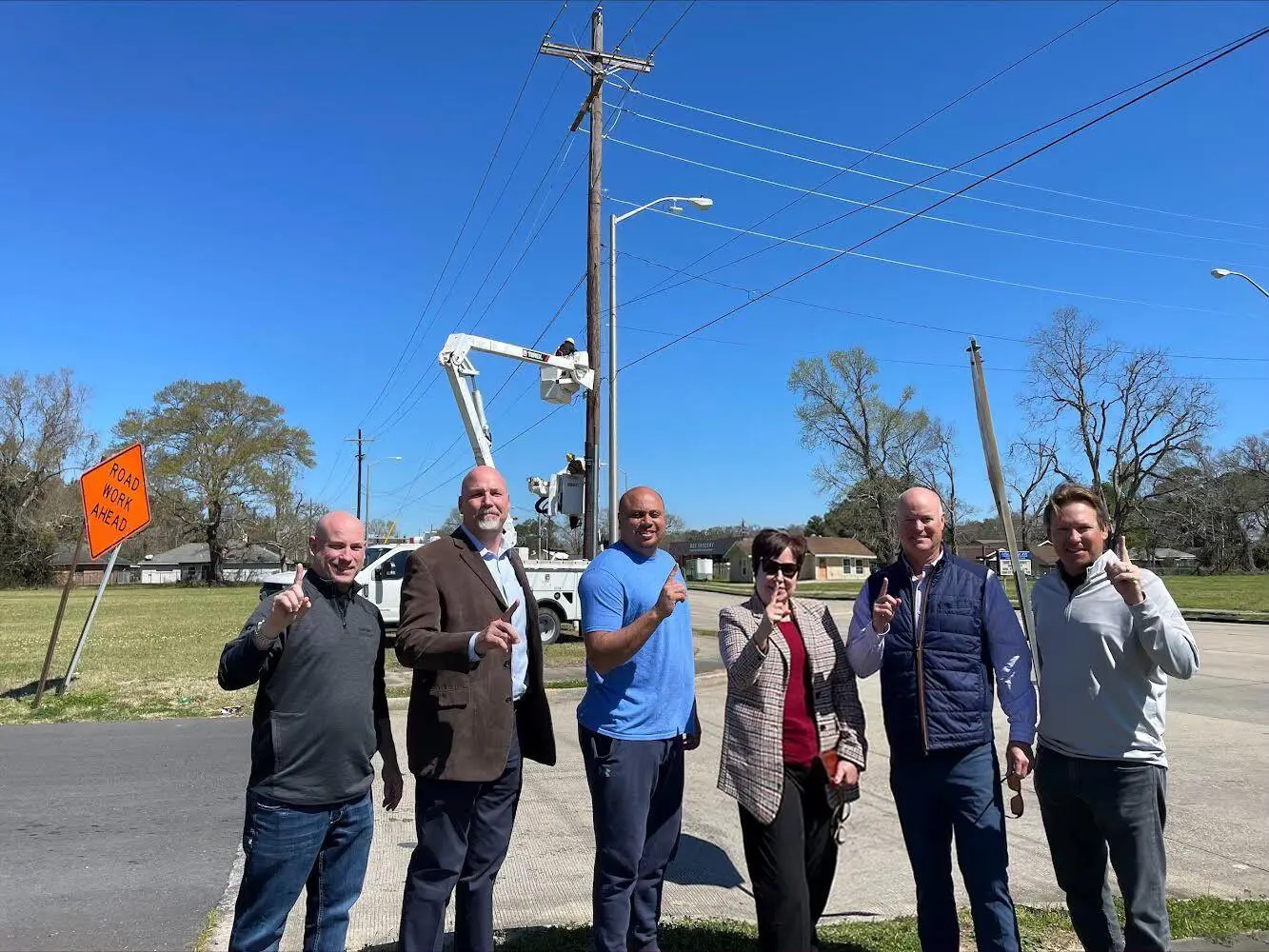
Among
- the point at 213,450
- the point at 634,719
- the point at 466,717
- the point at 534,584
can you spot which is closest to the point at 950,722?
the point at 634,719

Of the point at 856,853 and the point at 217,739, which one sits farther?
the point at 217,739

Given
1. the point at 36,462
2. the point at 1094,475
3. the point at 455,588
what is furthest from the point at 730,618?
the point at 36,462

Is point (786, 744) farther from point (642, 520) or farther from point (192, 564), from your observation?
point (192, 564)

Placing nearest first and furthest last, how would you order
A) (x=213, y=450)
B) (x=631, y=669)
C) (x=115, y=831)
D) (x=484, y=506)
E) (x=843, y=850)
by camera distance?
(x=631, y=669) < (x=484, y=506) < (x=843, y=850) < (x=115, y=831) < (x=213, y=450)

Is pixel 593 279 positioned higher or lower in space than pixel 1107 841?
higher

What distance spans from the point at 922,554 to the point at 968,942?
1.76 meters

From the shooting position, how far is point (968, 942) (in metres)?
3.57

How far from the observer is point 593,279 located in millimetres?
15523

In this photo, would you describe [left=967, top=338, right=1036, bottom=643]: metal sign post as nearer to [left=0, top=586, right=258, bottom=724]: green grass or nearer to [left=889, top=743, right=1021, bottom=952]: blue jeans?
[left=889, top=743, right=1021, bottom=952]: blue jeans

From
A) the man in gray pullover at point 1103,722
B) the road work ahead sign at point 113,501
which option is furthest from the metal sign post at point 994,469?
the road work ahead sign at point 113,501

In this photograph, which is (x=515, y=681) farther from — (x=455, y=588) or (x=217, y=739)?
(x=217, y=739)

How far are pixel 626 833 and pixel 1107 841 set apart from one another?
1793 mm

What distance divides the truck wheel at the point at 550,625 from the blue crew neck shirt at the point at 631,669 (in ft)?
38.6

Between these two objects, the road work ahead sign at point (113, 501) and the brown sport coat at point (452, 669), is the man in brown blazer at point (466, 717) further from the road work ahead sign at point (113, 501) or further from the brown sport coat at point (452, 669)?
the road work ahead sign at point (113, 501)
